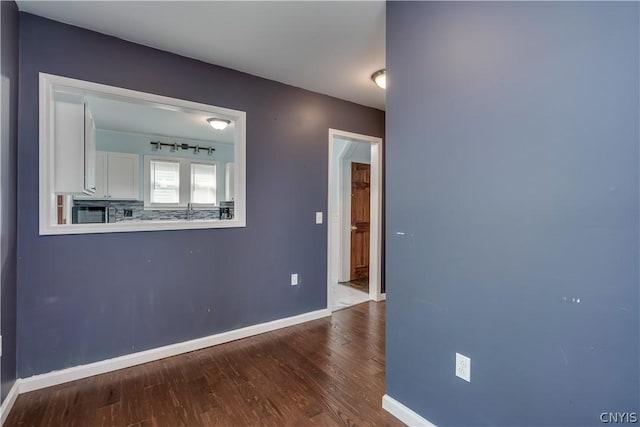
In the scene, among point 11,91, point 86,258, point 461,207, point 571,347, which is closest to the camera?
point 571,347

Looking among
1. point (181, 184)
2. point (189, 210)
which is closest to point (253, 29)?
point (181, 184)

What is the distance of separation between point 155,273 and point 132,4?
1905 mm

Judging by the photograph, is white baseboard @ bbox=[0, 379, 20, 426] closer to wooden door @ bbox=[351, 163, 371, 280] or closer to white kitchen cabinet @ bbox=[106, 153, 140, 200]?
white kitchen cabinet @ bbox=[106, 153, 140, 200]

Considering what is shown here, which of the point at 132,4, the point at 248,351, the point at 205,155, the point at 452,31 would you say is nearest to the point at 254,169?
the point at 132,4

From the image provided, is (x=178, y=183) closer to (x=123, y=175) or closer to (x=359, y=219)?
(x=123, y=175)

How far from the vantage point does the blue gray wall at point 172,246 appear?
202 cm

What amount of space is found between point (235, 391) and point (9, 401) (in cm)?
133

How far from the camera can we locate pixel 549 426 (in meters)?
1.18

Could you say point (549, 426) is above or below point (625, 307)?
below

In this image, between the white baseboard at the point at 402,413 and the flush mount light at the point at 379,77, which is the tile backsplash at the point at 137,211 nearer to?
the flush mount light at the point at 379,77

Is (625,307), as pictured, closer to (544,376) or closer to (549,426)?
(544,376)

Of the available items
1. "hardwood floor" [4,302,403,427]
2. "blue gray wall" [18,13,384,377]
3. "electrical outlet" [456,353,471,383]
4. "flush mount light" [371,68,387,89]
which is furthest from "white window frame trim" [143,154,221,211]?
"electrical outlet" [456,353,471,383]

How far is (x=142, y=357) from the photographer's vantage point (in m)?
2.38

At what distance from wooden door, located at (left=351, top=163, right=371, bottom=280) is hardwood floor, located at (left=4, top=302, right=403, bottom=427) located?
2.36m
